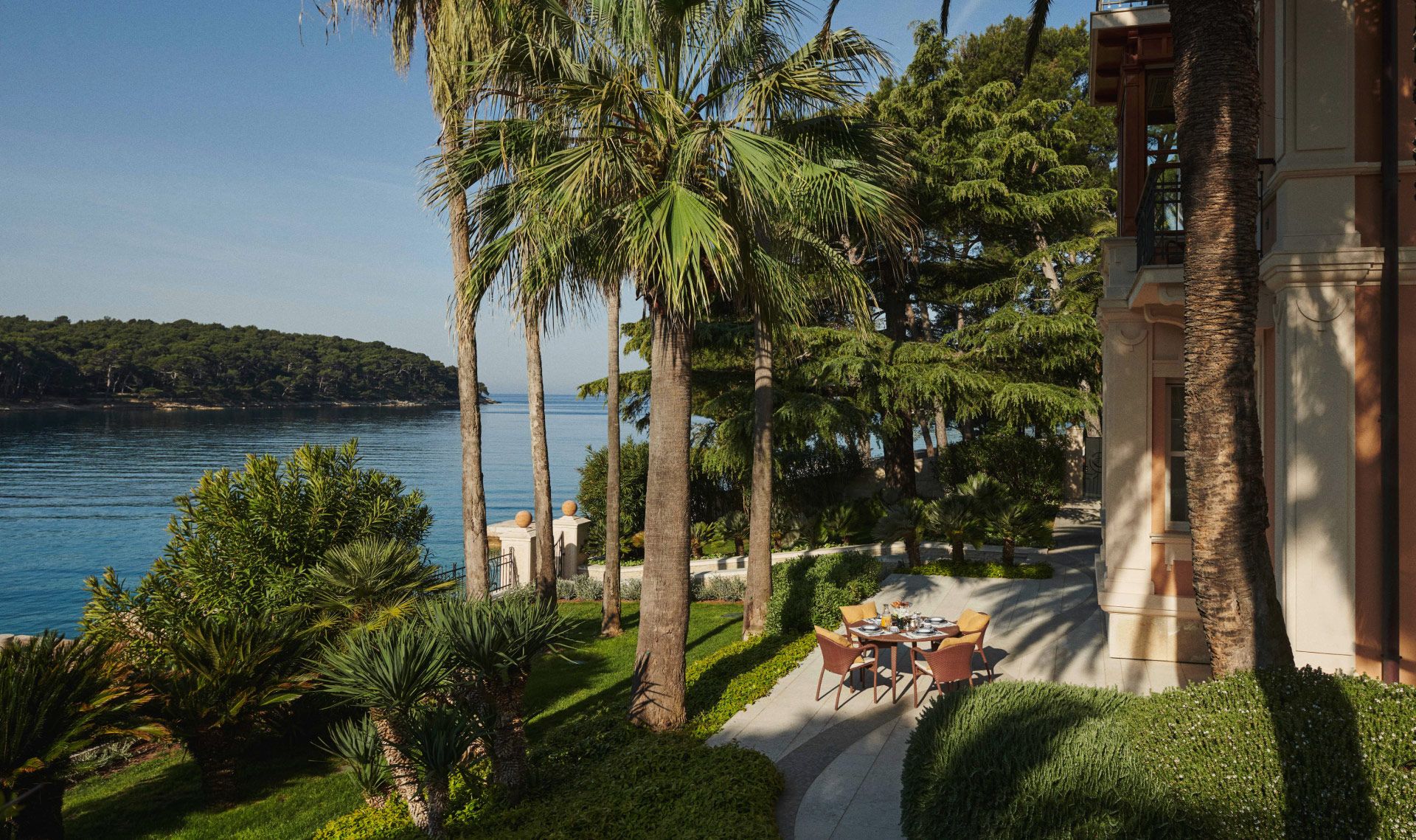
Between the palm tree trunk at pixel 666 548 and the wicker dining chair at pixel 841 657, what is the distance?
5.34ft

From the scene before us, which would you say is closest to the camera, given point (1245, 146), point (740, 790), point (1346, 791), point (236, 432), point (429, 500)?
point (1346, 791)

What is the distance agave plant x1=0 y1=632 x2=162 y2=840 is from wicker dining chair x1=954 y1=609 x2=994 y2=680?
7842 mm

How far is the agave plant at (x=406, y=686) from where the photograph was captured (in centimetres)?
577

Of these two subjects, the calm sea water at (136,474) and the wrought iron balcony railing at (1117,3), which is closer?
the wrought iron balcony railing at (1117,3)

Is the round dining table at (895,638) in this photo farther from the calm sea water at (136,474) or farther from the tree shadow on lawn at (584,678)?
the calm sea water at (136,474)

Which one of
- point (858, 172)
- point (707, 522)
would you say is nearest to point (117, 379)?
point (707, 522)

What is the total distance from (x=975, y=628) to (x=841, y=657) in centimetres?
173

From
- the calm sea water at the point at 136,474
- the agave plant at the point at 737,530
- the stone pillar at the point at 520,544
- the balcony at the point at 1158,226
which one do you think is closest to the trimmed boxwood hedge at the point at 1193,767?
the balcony at the point at 1158,226

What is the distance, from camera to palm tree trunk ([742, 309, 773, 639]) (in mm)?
11867

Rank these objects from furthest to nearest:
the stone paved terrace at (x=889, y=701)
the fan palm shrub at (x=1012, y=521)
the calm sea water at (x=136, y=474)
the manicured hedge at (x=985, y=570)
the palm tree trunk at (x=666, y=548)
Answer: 1. the calm sea water at (x=136, y=474)
2. the fan palm shrub at (x=1012, y=521)
3. the manicured hedge at (x=985, y=570)
4. the palm tree trunk at (x=666, y=548)
5. the stone paved terrace at (x=889, y=701)

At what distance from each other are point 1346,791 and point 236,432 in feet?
297

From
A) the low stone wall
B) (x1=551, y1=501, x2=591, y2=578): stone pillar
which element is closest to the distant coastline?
(x1=551, y1=501, x2=591, y2=578): stone pillar

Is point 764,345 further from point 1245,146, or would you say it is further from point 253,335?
point 253,335

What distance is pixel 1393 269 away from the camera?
239 inches
